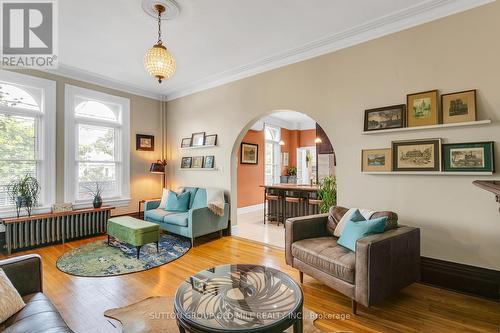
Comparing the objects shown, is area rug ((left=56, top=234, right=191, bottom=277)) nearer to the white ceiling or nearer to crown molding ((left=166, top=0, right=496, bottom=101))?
the white ceiling

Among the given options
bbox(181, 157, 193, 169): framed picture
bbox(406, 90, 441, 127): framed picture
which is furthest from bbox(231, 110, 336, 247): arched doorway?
bbox(406, 90, 441, 127): framed picture

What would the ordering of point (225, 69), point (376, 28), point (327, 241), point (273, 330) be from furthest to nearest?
1. point (225, 69)
2. point (376, 28)
3. point (327, 241)
4. point (273, 330)

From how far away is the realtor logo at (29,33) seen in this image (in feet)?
9.47

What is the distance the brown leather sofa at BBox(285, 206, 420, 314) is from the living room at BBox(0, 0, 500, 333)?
0.7 inches

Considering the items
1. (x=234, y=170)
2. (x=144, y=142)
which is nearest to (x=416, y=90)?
(x=234, y=170)

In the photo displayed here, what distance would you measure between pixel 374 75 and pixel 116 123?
487cm

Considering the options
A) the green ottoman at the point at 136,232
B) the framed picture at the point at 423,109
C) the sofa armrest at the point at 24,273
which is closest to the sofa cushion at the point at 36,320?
the sofa armrest at the point at 24,273

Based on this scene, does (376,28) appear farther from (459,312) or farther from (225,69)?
(459,312)

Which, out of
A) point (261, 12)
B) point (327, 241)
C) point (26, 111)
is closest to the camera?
point (327, 241)

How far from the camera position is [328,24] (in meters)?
3.21

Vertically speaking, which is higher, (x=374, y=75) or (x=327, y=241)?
(x=374, y=75)

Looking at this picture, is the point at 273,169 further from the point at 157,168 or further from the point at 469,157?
the point at 469,157

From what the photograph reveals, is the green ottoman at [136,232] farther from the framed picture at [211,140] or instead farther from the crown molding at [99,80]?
the crown molding at [99,80]

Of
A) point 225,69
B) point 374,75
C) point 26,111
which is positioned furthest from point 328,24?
point 26,111
